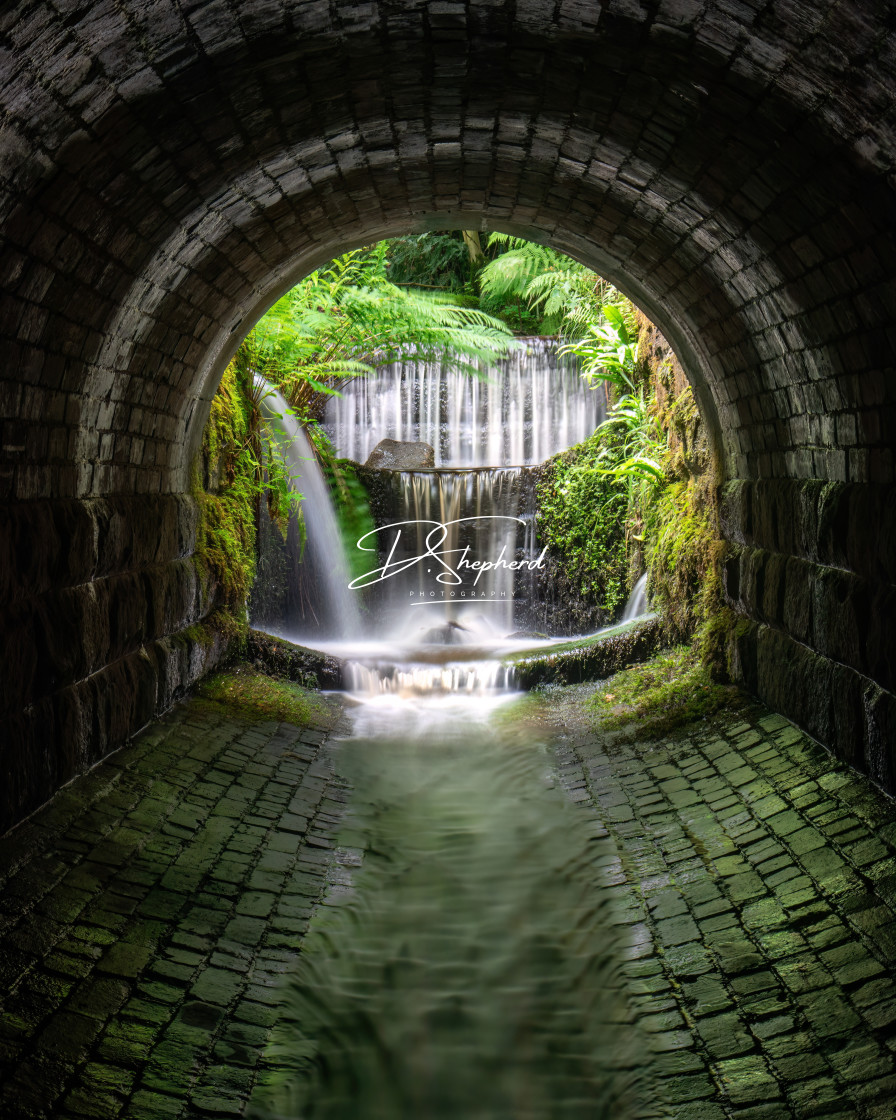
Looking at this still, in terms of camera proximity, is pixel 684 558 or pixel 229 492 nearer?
pixel 684 558

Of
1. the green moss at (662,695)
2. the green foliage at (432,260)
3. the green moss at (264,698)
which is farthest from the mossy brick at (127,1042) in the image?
the green foliage at (432,260)

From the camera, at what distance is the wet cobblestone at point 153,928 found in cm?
319

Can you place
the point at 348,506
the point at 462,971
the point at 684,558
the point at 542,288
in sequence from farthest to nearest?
the point at 542,288 → the point at 348,506 → the point at 684,558 → the point at 462,971

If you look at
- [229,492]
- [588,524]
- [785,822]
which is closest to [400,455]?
[588,524]

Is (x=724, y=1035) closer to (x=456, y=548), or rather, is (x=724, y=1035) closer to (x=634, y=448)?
(x=634, y=448)

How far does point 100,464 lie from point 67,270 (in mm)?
1531

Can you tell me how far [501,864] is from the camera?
17.3 ft

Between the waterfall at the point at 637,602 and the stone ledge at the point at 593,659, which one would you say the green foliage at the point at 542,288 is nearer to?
the waterfall at the point at 637,602

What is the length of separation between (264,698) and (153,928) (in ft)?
11.5

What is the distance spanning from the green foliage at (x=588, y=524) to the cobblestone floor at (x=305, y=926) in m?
4.43

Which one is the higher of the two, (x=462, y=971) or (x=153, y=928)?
(x=153, y=928)

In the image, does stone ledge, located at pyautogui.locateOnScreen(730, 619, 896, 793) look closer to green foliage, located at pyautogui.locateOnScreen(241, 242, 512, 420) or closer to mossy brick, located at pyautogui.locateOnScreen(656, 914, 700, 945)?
mossy brick, located at pyautogui.locateOnScreen(656, 914, 700, 945)

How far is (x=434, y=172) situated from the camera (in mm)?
6043

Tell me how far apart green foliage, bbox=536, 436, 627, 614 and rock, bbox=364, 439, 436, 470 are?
3.75 metres
